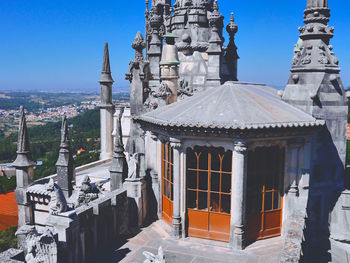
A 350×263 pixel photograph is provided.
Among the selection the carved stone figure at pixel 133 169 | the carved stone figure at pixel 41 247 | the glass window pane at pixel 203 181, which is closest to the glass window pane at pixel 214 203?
the glass window pane at pixel 203 181

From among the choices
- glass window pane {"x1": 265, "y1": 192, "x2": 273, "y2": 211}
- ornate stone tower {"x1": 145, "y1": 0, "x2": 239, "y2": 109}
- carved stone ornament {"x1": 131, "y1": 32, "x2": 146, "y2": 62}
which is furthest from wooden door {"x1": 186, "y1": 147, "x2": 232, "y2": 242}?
carved stone ornament {"x1": 131, "y1": 32, "x2": 146, "y2": 62}

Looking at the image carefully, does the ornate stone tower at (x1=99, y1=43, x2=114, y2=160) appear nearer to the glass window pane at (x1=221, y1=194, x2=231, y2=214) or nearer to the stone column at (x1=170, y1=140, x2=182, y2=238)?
the stone column at (x1=170, y1=140, x2=182, y2=238)

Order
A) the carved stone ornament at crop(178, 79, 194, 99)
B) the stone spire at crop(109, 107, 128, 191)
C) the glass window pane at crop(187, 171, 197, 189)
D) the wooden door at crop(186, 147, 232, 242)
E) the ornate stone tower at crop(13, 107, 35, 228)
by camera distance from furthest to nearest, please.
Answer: the carved stone ornament at crop(178, 79, 194, 99) < the ornate stone tower at crop(13, 107, 35, 228) < the stone spire at crop(109, 107, 128, 191) < the glass window pane at crop(187, 171, 197, 189) < the wooden door at crop(186, 147, 232, 242)

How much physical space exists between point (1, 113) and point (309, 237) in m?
182

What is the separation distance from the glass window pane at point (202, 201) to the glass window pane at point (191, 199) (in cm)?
14

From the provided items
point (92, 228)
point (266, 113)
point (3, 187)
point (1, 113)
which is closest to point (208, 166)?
point (266, 113)

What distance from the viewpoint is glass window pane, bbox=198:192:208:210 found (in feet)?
37.6

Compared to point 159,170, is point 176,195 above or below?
below

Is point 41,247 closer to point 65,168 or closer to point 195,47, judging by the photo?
point 65,168

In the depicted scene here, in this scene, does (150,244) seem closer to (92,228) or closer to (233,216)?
(92,228)

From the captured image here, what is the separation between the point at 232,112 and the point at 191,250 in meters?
4.44

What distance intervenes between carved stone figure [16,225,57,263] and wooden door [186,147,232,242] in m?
4.64

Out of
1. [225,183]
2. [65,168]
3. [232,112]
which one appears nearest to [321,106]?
[232,112]

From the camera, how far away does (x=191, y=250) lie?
10.9m
